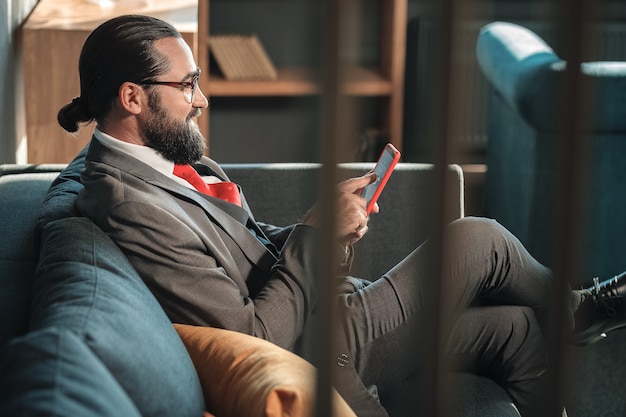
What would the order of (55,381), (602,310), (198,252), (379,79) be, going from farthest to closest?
(379,79)
(602,310)
(198,252)
(55,381)

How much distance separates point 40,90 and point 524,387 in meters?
1.66

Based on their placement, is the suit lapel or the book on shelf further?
the book on shelf

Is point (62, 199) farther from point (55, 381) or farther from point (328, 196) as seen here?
point (328, 196)

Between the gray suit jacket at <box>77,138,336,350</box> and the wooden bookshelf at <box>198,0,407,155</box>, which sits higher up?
the wooden bookshelf at <box>198,0,407,155</box>

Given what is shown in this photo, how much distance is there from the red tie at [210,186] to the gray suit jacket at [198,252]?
0.11 meters

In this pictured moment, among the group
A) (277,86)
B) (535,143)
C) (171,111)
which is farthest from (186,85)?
(277,86)

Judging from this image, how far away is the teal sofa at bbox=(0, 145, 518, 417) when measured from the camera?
2.74 feet

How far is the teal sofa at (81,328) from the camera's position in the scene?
84 centimetres

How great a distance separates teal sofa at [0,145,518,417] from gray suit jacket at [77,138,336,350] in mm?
63

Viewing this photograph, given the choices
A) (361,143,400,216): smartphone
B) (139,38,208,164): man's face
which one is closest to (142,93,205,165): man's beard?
(139,38,208,164): man's face

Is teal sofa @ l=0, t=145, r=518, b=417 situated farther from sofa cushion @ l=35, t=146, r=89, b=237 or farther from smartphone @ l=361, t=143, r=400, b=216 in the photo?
smartphone @ l=361, t=143, r=400, b=216

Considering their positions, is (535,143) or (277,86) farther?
(277,86)

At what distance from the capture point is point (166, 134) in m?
1.78

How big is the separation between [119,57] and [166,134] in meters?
0.16
